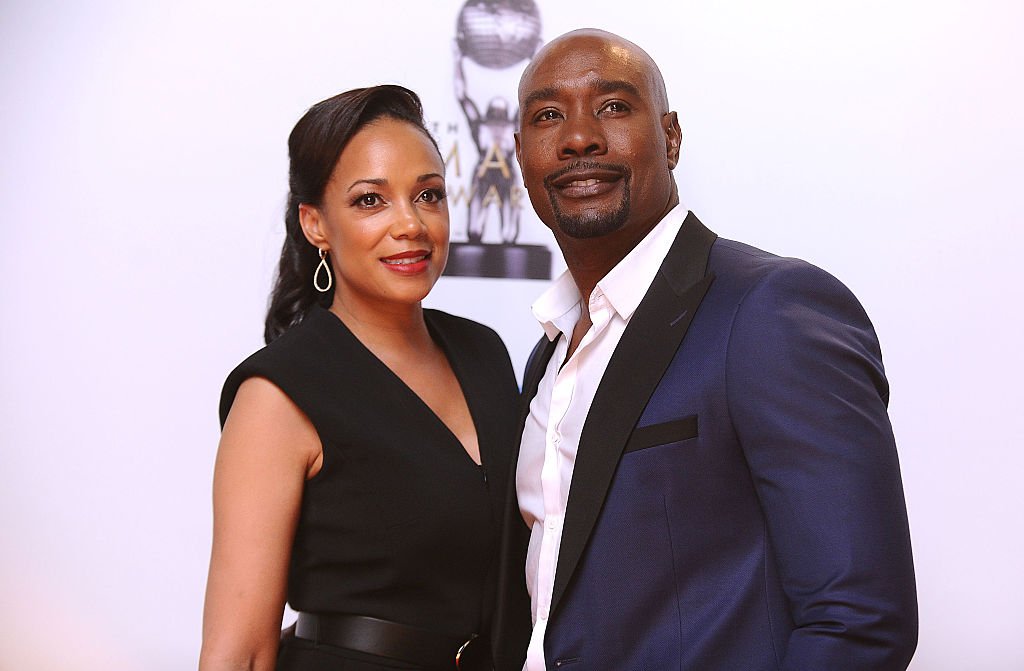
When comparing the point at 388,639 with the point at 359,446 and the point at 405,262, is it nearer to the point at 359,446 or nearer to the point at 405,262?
the point at 359,446

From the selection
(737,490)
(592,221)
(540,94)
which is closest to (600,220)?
(592,221)

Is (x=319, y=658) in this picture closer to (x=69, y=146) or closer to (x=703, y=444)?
(x=703, y=444)

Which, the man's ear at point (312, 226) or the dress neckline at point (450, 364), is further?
the man's ear at point (312, 226)

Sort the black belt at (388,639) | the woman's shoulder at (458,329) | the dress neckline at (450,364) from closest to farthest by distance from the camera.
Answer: the black belt at (388,639)
the dress neckline at (450,364)
the woman's shoulder at (458,329)

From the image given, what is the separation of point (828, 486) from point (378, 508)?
82 cm

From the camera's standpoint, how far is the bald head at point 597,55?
169cm

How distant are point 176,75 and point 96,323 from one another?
74 centimetres

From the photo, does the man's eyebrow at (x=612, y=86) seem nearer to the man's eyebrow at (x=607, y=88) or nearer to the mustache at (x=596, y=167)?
the man's eyebrow at (x=607, y=88)

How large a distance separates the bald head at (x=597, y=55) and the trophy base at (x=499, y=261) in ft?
3.58

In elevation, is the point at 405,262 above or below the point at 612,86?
below

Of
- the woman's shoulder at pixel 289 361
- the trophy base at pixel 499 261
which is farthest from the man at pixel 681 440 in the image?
the trophy base at pixel 499 261

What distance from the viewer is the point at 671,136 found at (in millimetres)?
1795

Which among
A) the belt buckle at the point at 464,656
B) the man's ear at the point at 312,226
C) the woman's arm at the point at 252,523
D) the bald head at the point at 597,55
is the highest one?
the bald head at the point at 597,55

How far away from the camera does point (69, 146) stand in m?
2.98
